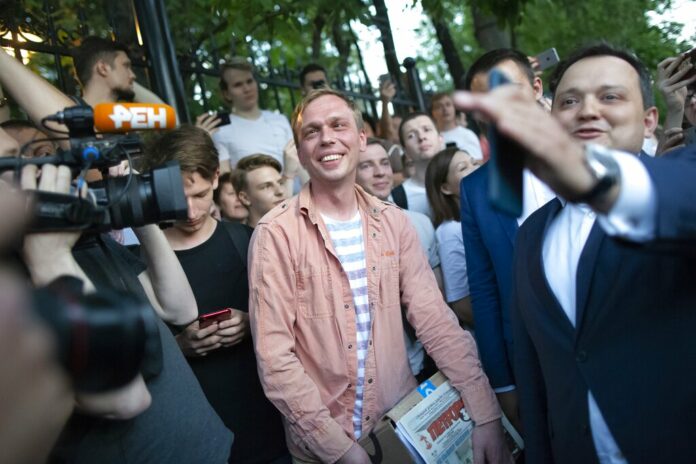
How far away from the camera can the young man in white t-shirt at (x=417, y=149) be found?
4.50m

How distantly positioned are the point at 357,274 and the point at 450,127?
434 centimetres

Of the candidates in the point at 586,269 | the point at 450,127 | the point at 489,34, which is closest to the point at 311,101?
the point at 586,269

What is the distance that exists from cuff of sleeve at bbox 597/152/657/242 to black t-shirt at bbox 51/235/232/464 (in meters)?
1.29

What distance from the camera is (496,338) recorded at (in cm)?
274

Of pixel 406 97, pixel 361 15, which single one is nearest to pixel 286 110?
pixel 406 97

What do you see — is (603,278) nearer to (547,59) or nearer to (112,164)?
(112,164)

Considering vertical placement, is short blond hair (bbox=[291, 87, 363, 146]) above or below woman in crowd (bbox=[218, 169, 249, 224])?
above

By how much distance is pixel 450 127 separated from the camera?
6543mm

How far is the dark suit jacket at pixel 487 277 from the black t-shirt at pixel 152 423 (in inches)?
50.5

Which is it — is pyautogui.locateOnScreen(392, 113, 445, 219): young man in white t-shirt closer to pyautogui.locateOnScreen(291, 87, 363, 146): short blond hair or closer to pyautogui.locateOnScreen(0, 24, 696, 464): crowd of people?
pyautogui.locateOnScreen(0, 24, 696, 464): crowd of people

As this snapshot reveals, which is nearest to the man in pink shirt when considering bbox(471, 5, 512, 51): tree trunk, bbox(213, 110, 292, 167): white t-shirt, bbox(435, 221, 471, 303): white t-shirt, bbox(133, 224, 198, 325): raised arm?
bbox(133, 224, 198, 325): raised arm

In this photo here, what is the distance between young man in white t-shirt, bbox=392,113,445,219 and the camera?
4500 millimetres

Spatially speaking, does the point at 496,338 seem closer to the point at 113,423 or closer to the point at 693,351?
the point at 693,351

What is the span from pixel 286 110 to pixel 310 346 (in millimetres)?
9897
